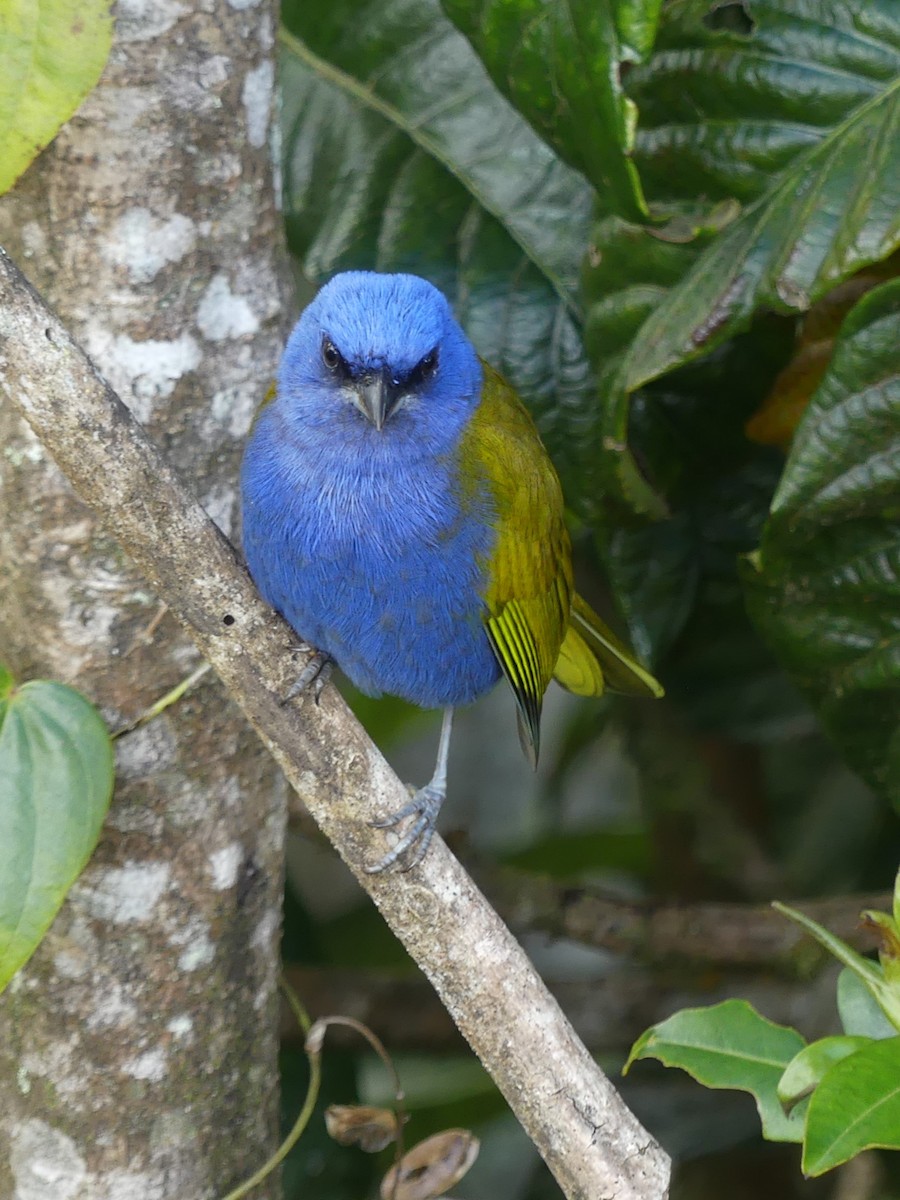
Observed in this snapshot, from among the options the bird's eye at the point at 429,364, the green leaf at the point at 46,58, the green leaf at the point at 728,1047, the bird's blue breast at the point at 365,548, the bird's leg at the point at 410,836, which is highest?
the green leaf at the point at 46,58

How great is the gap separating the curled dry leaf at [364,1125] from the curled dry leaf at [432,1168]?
0.11 meters

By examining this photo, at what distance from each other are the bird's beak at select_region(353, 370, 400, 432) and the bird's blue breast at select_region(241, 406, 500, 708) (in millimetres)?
90

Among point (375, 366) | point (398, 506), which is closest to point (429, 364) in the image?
point (375, 366)

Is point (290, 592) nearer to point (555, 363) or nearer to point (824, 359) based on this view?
point (555, 363)

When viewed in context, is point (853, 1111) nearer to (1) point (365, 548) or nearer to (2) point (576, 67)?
(1) point (365, 548)

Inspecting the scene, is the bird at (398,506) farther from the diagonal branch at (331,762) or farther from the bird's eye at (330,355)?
the diagonal branch at (331,762)

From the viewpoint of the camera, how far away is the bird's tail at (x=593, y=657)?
8.91 ft

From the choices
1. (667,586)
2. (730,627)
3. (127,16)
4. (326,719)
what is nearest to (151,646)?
(326,719)

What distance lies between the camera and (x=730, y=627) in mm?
3100

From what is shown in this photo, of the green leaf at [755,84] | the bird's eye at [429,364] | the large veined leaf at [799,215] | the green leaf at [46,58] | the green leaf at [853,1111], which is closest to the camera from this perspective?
the green leaf at [853,1111]

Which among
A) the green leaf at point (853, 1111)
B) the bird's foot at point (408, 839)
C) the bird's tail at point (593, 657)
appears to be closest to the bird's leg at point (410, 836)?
the bird's foot at point (408, 839)

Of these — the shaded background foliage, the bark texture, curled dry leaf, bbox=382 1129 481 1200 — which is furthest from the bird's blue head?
curled dry leaf, bbox=382 1129 481 1200

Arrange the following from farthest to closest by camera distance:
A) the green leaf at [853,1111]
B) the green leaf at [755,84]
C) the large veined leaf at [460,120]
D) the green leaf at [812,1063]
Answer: the large veined leaf at [460,120] < the green leaf at [755,84] < the green leaf at [812,1063] < the green leaf at [853,1111]

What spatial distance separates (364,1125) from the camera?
2.31 meters
